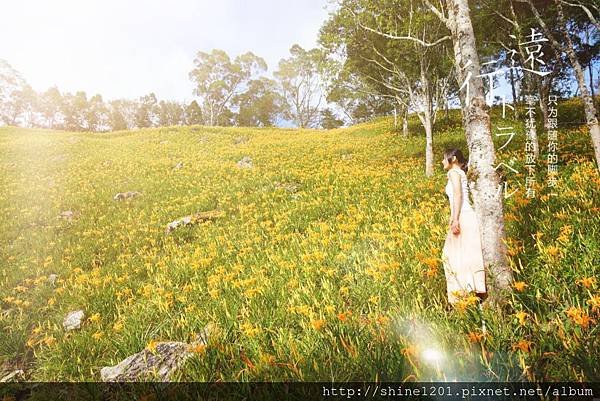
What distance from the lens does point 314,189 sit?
39.0 ft

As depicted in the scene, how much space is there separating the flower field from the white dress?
275 millimetres

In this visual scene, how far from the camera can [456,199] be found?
169 inches

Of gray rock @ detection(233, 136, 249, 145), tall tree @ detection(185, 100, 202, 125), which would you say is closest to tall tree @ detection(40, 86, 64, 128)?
tall tree @ detection(185, 100, 202, 125)

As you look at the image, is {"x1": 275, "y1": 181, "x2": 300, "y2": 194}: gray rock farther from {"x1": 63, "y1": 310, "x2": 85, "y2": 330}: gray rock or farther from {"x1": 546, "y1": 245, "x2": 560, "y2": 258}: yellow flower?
{"x1": 546, "y1": 245, "x2": 560, "y2": 258}: yellow flower

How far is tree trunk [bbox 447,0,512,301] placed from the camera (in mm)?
3631

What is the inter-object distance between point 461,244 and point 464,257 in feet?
0.57

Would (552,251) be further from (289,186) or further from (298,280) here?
(289,186)

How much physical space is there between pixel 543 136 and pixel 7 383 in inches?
887

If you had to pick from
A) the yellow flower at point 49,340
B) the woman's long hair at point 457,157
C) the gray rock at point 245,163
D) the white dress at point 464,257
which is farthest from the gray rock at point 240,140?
the white dress at point 464,257

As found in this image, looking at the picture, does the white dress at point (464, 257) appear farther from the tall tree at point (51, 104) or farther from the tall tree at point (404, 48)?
the tall tree at point (51, 104)

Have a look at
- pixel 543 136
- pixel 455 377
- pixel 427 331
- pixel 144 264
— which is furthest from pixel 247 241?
pixel 543 136

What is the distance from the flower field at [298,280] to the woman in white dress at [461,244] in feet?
0.97

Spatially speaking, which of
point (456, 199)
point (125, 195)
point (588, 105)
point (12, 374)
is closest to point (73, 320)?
point (12, 374)

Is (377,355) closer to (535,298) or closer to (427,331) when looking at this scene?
(427,331)
